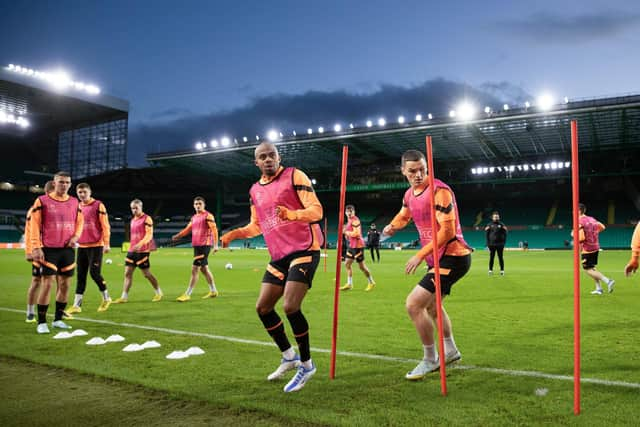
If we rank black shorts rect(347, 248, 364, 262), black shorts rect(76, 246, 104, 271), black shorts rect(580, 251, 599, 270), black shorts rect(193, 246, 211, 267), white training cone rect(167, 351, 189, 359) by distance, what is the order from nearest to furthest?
white training cone rect(167, 351, 189, 359)
black shorts rect(76, 246, 104, 271)
black shorts rect(193, 246, 211, 267)
black shorts rect(580, 251, 599, 270)
black shorts rect(347, 248, 364, 262)


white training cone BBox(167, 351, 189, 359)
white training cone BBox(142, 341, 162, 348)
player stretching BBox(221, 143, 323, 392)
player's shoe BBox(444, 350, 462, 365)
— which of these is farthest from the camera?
white training cone BBox(142, 341, 162, 348)

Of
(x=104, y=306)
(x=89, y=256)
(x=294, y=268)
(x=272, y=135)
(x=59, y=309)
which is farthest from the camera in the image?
(x=272, y=135)

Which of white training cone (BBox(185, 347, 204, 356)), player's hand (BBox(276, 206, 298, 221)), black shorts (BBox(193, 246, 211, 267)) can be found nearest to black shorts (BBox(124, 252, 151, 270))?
black shorts (BBox(193, 246, 211, 267))

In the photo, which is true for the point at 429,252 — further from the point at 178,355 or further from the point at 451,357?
the point at 178,355

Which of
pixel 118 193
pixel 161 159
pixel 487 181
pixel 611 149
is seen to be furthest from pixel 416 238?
pixel 118 193

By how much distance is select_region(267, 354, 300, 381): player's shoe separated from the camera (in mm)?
4957

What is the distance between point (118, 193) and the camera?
2876 inches

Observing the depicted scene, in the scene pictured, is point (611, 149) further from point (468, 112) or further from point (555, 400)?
point (555, 400)

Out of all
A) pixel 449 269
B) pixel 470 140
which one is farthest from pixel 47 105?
pixel 449 269

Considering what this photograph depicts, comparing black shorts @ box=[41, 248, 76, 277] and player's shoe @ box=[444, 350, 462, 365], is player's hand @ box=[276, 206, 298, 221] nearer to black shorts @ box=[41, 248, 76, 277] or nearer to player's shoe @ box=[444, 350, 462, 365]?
player's shoe @ box=[444, 350, 462, 365]

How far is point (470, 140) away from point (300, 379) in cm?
4704

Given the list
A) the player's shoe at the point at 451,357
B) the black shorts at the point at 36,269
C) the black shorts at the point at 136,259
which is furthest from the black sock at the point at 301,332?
the black shorts at the point at 136,259

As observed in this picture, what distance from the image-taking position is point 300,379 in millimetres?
4703

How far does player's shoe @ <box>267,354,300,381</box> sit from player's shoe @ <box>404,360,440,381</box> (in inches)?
42.6
